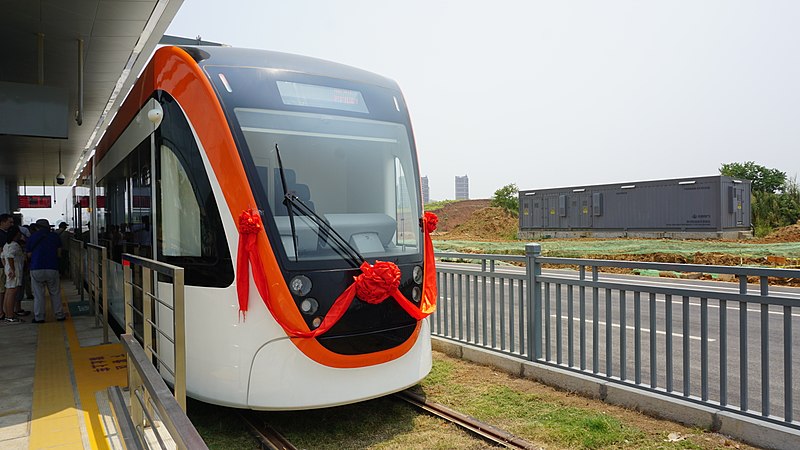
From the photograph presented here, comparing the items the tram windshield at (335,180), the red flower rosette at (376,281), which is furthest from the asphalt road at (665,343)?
the red flower rosette at (376,281)

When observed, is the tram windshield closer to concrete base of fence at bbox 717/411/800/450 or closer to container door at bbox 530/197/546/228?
concrete base of fence at bbox 717/411/800/450

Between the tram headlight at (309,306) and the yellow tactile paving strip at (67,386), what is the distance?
68.6 inches

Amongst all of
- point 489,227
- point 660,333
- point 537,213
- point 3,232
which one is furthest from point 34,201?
point 489,227

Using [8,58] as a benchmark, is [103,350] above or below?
below

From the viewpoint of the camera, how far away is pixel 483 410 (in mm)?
5223

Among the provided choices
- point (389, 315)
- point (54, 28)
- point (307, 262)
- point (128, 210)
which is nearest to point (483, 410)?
point (389, 315)

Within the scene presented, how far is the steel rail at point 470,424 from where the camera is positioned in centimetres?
443

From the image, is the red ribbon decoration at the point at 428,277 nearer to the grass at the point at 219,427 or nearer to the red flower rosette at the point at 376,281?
the red flower rosette at the point at 376,281

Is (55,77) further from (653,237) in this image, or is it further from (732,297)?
(653,237)

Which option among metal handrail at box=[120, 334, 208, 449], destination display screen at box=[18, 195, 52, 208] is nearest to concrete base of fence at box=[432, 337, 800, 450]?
metal handrail at box=[120, 334, 208, 449]

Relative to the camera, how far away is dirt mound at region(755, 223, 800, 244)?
27.7 metres

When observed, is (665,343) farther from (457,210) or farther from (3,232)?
(457,210)

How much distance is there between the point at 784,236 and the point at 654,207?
607cm

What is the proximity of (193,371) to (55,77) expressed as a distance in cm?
883
